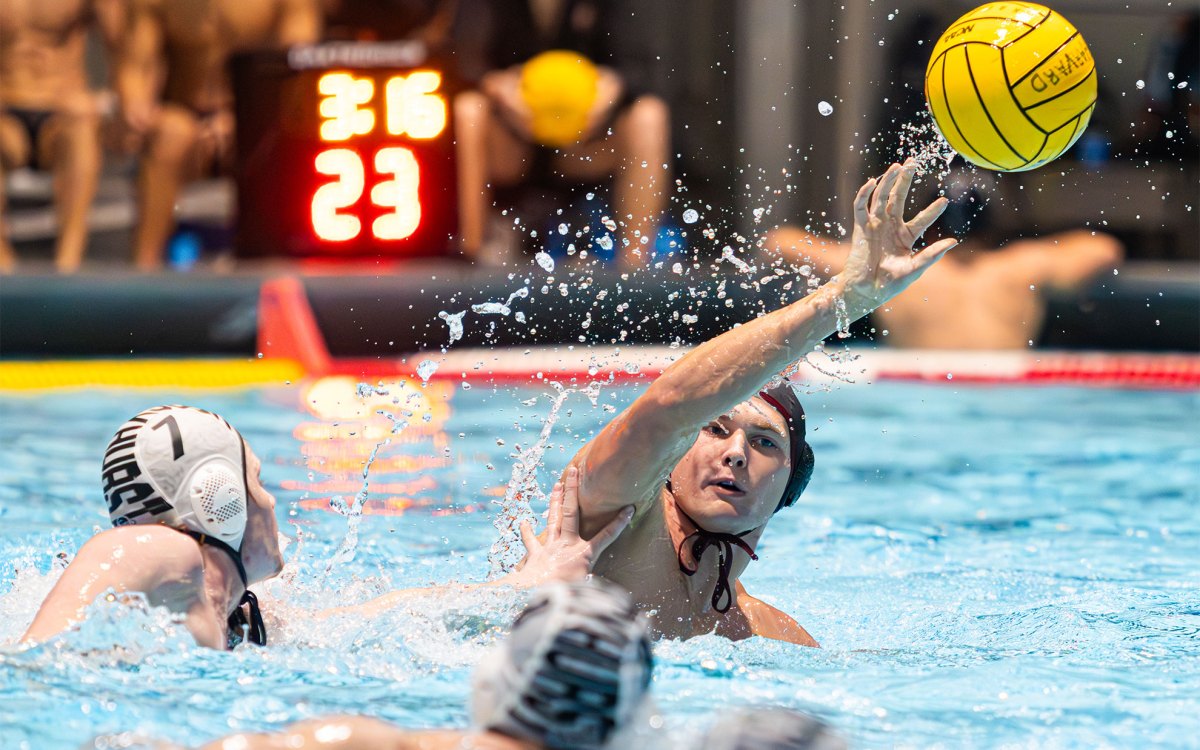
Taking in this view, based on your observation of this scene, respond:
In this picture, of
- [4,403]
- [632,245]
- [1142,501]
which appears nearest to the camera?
[1142,501]

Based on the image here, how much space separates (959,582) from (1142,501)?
1425 mm

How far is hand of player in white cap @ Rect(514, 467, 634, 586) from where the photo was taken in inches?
115

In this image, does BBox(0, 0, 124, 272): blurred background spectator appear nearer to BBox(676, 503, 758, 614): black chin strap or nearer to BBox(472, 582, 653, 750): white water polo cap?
BBox(676, 503, 758, 614): black chin strap

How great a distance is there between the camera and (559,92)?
830 centimetres

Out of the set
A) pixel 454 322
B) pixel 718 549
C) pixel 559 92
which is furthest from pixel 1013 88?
pixel 559 92

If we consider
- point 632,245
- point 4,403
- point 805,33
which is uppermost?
point 805,33

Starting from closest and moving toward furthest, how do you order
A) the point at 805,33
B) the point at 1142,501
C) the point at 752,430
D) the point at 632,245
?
the point at 752,430 → the point at 1142,501 → the point at 632,245 → the point at 805,33

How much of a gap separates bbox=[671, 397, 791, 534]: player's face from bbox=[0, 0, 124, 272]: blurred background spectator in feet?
18.9

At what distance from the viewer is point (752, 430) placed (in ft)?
10.3

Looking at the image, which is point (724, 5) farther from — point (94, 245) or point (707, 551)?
point (707, 551)

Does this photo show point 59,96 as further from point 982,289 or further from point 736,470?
point 736,470

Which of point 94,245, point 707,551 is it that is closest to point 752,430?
point 707,551

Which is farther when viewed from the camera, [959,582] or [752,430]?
[959,582]

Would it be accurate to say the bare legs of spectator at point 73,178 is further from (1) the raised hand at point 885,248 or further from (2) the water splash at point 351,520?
(1) the raised hand at point 885,248
